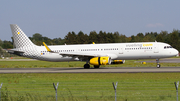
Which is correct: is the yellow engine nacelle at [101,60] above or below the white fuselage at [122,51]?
below

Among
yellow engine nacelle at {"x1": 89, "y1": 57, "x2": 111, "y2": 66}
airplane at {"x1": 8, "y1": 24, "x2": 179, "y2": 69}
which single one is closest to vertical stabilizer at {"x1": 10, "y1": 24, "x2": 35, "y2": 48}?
airplane at {"x1": 8, "y1": 24, "x2": 179, "y2": 69}

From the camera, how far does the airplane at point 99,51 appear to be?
128 feet

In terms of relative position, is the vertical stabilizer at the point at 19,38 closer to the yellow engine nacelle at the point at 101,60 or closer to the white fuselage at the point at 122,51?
the white fuselage at the point at 122,51

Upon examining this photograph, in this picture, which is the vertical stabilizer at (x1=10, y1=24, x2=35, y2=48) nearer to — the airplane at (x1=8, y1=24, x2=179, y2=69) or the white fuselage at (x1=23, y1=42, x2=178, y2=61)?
the airplane at (x1=8, y1=24, x2=179, y2=69)

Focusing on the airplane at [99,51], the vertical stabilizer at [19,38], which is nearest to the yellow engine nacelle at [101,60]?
the airplane at [99,51]

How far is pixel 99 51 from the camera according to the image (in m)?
41.5

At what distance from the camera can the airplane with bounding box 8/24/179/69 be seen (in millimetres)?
38906

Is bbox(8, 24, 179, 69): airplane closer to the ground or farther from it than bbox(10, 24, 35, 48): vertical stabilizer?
closer to the ground

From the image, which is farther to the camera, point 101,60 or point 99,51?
point 99,51

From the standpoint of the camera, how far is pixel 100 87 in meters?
18.2

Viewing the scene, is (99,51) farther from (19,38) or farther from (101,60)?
(19,38)

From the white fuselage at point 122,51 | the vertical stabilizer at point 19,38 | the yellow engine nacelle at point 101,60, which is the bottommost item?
the yellow engine nacelle at point 101,60

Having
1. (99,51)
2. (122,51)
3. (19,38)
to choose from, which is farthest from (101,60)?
(19,38)

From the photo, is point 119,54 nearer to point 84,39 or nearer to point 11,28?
point 11,28
